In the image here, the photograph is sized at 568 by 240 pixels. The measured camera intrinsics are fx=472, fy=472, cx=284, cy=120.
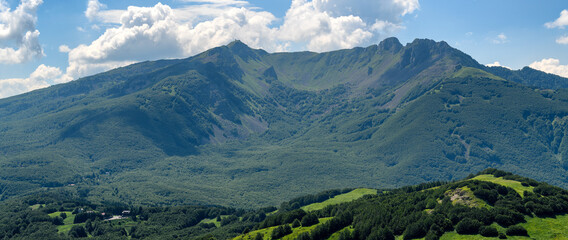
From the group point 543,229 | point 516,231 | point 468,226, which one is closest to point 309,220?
point 468,226

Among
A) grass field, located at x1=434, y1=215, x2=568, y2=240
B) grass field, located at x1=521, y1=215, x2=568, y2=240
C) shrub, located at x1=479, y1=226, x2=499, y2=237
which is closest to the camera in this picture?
grass field, located at x1=521, y1=215, x2=568, y2=240

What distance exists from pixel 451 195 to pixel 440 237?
2796cm

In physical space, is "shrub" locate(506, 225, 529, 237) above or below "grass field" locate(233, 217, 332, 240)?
above

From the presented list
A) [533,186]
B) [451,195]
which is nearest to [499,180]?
[533,186]

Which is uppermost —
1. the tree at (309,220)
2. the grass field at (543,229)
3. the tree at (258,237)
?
the grass field at (543,229)

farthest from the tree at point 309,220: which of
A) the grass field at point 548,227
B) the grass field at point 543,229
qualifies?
the grass field at point 548,227

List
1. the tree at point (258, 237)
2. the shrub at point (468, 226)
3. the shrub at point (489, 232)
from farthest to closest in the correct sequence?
the tree at point (258, 237)
the shrub at point (468, 226)
the shrub at point (489, 232)

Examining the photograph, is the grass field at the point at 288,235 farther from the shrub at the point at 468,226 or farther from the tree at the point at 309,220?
the shrub at the point at 468,226

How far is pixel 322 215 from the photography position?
605ft

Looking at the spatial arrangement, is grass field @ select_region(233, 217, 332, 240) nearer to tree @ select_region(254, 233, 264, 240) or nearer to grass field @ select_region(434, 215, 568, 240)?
tree @ select_region(254, 233, 264, 240)

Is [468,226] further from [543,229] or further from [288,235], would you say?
[288,235]

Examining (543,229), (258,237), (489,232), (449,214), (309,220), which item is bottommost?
(258,237)

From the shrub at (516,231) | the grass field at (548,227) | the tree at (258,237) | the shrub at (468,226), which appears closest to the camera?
the grass field at (548,227)

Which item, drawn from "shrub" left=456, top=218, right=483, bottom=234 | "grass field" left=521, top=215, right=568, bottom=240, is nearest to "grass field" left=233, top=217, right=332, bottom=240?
"shrub" left=456, top=218, right=483, bottom=234
